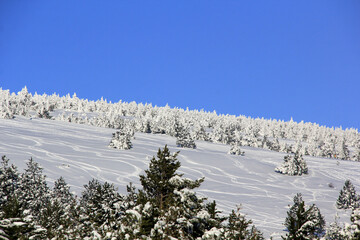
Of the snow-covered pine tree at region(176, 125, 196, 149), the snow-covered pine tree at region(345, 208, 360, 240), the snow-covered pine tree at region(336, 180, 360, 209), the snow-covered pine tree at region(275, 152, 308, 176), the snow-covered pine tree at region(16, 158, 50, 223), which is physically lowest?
the snow-covered pine tree at region(16, 158, 50, 223)

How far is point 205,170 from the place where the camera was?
6919 centimetres

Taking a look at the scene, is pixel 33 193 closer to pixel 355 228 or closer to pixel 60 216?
pixel 60 216

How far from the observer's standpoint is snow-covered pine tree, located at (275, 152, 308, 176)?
251ft

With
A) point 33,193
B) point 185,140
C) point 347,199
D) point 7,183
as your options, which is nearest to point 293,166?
point 347,199

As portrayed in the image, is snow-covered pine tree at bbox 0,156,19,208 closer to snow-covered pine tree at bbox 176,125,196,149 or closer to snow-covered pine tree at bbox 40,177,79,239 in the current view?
snow-covered pine tree at bbox 40,177,79,239

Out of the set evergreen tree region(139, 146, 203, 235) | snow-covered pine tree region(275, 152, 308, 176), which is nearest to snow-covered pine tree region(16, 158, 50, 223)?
evergreen tree region(139, 146, 203, 235)

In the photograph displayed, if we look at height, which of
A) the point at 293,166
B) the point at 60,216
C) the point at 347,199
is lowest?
the point at 60,216

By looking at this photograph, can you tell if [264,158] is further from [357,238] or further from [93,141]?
[357,238]

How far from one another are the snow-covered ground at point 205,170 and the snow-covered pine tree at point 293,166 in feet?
7.15

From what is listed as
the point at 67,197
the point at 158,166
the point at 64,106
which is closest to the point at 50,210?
the point at 67,197

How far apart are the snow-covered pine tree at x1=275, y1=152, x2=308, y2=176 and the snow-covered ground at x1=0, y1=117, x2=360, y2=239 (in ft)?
7.15

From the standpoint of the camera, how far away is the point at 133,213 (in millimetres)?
8250

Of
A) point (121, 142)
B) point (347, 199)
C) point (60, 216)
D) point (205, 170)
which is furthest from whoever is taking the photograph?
point (121, 142)

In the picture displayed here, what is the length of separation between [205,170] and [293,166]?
69.3 ft
